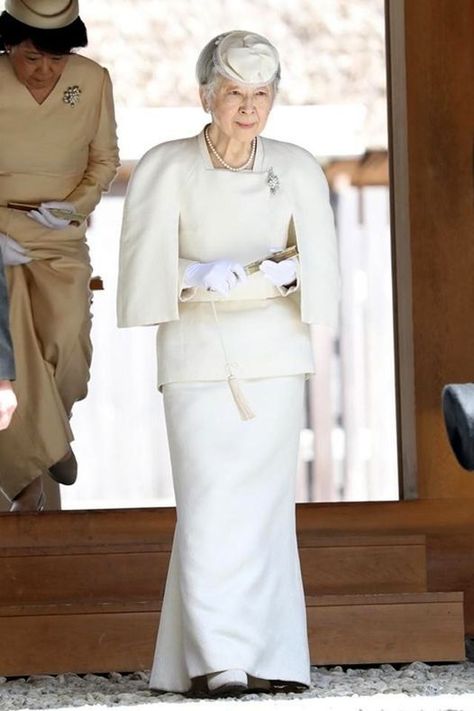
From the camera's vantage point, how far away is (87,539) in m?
7.05

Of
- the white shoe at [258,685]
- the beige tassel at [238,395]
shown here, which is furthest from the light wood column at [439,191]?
the white shoe at [258,685]

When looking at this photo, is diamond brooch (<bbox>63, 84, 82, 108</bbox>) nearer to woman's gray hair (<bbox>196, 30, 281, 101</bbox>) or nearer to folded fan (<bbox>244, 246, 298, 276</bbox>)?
woman's gray hair (<bbox>196, 30, 281, 101</bbox>)

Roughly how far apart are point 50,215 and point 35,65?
51cm

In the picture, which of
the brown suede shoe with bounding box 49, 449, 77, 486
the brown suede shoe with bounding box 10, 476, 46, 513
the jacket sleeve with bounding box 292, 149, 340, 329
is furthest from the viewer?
the brown suede shoe with bounding box 49, 449, 77, 486

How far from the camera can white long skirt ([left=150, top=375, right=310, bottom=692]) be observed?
567 cm

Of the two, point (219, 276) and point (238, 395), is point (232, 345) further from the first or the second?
point (219, 276)

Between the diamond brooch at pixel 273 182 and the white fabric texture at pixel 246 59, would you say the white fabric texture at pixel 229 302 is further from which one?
the white fabric texture at pixel 246 59

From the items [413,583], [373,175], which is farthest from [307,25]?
[413,583]

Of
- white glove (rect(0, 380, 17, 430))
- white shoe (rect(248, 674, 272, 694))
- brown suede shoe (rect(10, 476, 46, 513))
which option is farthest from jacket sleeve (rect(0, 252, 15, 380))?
brown suede shoe (rect(10, 476, 46, 513))

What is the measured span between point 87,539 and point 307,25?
5687mm

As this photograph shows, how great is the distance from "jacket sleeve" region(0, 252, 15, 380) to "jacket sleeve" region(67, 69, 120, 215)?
8.74 ft

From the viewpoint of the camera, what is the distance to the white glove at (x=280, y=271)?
5723 millimetres

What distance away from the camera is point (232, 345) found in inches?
228

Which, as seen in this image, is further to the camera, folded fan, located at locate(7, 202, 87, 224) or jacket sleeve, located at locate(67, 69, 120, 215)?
jacket sleeve, located at locate(67, 69, 120, 215)
